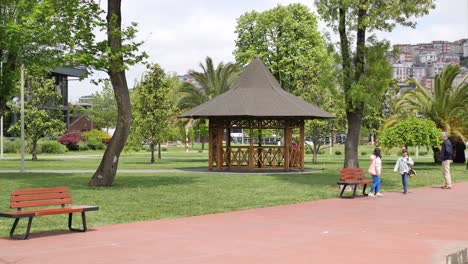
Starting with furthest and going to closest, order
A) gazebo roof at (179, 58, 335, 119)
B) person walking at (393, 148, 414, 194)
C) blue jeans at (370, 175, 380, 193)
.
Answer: gazebo roof at (179, 58, 335, 119), person walking at (393, 148, 414, 194), blue jeans at (370, 175, 380, 193)

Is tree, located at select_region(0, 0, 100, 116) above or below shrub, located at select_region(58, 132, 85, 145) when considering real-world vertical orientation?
above

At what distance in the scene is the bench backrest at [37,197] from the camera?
37.9ft

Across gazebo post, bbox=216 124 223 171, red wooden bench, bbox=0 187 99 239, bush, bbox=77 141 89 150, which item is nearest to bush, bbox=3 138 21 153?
bush, bbox=77 141 89 150

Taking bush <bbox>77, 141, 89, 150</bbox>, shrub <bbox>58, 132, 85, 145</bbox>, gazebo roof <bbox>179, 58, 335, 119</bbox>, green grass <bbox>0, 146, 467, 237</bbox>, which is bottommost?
green grass <bbox>0, 146, 467, 237</bbox>

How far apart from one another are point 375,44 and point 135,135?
78.7ft

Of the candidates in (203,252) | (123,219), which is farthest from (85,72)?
(203,252)

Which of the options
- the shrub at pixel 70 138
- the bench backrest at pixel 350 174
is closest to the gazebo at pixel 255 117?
the bench backrest at pixel 350 174

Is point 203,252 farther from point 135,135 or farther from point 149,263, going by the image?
point 135,135

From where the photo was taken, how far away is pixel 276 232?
1220 centimetres

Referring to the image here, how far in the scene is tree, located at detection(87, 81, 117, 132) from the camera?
96.5 m

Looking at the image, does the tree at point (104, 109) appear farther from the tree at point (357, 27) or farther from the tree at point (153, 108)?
the tree at point (357, 27)

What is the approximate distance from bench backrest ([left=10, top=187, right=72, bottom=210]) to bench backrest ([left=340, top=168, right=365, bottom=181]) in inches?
372

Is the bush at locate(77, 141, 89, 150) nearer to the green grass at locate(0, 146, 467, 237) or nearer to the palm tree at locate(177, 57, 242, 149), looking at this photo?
the palm tree at locate(177, 57, 242, 149)

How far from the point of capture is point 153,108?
43.3 metres
